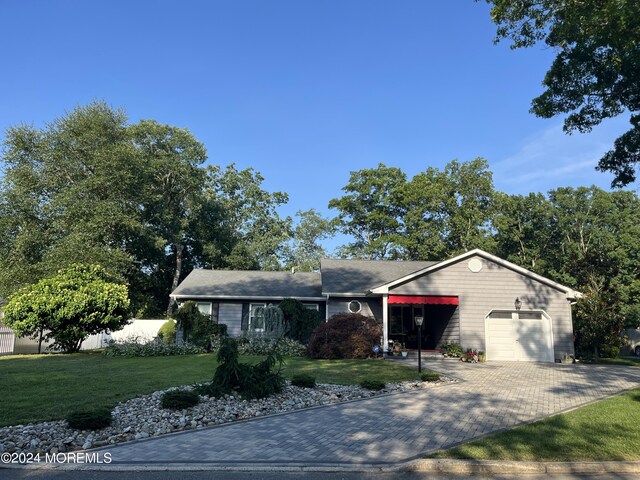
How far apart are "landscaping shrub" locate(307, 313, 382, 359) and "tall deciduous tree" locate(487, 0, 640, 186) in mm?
9723

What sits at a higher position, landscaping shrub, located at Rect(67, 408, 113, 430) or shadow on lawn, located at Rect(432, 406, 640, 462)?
landscaping shrub, located at Rect(67, 408, 113, 430)

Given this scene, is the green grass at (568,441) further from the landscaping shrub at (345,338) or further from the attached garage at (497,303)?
the attached garage at (497,303)

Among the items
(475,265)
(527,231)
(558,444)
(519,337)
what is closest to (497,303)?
(519,337)

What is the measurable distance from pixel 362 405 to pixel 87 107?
3187 cm

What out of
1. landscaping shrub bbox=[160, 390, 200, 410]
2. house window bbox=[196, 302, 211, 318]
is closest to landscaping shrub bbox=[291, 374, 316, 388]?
landscaping shrub bbox=[160, 390, 200, 410]

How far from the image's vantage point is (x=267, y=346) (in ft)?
60.6

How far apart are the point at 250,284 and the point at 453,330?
1039 centimetres

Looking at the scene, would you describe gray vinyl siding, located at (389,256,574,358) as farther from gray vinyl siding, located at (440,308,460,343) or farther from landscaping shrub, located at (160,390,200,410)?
landscaping shrub, located at (160,390,200,410)

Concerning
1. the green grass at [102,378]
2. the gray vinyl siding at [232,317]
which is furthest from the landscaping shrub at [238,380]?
the gray vinyl siding at [232,317]

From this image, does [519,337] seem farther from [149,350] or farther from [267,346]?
[149,350]

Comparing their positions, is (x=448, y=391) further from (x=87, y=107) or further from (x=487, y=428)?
(x=87, y=107)

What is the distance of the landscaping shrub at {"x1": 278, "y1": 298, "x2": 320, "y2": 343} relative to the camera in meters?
20.0

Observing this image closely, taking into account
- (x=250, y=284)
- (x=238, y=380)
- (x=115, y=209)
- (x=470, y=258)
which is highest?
(x=115, y=209)

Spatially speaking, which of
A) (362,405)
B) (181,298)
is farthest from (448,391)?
(181,298)
